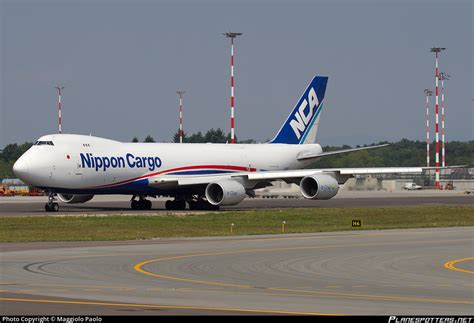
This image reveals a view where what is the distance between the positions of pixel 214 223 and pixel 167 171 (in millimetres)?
17985

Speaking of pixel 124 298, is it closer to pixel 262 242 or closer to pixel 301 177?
pixel 262 242

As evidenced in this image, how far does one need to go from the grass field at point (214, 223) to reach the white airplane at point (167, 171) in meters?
5.42

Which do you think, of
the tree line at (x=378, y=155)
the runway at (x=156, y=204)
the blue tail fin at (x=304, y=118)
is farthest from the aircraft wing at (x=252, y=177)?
the tree line at (x=378, y=155)

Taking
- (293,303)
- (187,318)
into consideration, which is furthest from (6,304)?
(293,303)

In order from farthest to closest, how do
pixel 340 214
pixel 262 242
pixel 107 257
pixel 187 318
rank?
pixel 340 214 < pixel 262 242 < pixel 107 257 < pixel 187 318

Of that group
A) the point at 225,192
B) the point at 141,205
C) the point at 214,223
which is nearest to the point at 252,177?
the point at 225,192

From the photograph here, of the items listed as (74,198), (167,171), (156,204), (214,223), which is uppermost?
(167,171)

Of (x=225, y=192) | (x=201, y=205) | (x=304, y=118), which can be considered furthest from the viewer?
(x=304, y=118)

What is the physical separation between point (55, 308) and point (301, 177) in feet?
168

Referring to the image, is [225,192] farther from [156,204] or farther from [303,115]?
[156,204]

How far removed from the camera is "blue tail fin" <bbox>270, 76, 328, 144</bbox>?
8225cm

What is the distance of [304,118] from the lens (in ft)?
271

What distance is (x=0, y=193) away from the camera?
4631 inches

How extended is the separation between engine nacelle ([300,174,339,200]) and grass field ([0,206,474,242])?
2.95m
